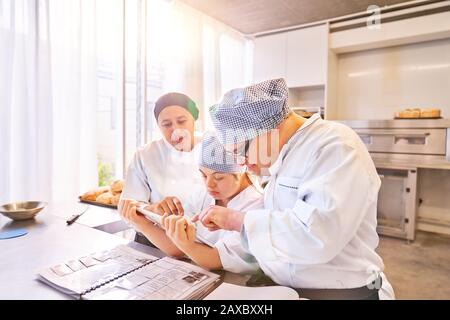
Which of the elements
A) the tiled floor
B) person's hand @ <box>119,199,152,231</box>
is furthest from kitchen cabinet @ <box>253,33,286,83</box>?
person's hand @ <box>119,199,152,231</box>

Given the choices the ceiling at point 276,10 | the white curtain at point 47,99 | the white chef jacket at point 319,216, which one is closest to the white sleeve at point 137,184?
the white chef jacket at point 319,216

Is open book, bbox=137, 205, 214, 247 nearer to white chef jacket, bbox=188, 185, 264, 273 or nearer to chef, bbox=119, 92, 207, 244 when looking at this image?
white chef jacket, bbox=188, 185, 264, 273

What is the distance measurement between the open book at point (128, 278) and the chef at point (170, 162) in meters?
0.45

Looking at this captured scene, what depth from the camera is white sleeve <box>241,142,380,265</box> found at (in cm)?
59

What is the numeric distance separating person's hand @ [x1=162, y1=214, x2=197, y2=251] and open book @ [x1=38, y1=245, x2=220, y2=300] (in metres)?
0.05

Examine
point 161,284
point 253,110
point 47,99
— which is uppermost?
point 47,99

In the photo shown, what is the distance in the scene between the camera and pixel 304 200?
2.11ft

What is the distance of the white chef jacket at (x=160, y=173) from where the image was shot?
131 cm

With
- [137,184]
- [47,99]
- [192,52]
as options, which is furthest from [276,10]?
[137,184]

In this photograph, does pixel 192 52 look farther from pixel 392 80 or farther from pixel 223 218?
pixel 223 218

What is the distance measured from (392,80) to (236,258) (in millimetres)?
3105
